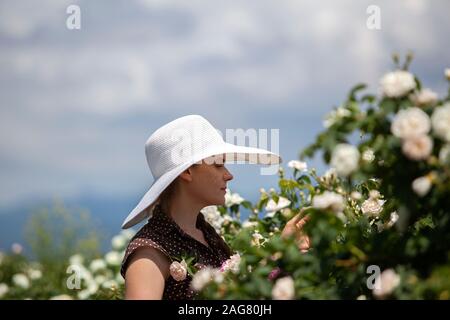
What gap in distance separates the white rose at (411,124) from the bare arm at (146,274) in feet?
3.26

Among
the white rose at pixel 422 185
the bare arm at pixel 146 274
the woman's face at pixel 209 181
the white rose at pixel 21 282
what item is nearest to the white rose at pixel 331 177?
the woman's face at pixel 209 181

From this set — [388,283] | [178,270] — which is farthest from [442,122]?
[178,270]

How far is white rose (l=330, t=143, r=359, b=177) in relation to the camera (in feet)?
4.89

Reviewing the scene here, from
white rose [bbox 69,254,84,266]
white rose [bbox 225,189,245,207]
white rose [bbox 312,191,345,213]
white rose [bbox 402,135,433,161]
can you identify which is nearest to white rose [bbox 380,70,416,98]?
white rose [bbox 402,135,433,161]

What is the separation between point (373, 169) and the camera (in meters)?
1.57

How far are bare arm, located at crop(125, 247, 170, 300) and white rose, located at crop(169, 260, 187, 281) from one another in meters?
0.04

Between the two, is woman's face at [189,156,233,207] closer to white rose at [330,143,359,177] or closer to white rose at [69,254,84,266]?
white rose at [330,143,359,177]

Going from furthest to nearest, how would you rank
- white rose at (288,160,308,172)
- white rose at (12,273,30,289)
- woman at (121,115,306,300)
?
white rose at (12,273,30,289) → white rose at (288,160,308,172) → woman at (121,115,306,300)

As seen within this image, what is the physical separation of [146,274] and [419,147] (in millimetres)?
1069

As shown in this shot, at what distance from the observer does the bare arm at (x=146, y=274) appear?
2107mm

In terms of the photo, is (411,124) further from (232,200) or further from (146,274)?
(232,200)

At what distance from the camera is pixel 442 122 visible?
145 centimetres

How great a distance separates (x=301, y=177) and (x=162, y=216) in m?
1.05
